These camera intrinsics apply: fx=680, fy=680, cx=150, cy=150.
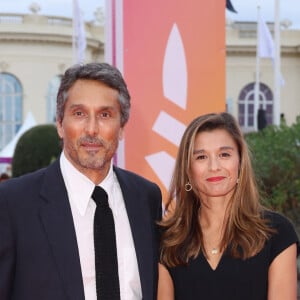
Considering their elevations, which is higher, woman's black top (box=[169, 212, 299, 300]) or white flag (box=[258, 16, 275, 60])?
white flag (box=[258, 16, 275, 60])

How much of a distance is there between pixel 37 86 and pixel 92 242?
36.2 meters

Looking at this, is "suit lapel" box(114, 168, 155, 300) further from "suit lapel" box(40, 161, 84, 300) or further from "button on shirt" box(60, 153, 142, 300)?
"suit lapel" box(40, 161, 84, 300)

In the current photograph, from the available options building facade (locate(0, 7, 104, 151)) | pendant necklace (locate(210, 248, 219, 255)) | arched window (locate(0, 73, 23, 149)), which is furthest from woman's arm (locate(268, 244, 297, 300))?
arched window (locate(0, 73, 23, 149))

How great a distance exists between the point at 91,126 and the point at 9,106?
3678 centimetres

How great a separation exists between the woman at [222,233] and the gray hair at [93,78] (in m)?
0.43

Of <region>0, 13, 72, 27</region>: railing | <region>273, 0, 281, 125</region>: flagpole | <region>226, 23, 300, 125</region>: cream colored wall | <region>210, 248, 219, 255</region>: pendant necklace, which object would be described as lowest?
<region>210, 248, 219, 255</region>: pendant necklace

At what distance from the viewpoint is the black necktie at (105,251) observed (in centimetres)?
270

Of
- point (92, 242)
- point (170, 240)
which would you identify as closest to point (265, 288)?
point (170, 240)

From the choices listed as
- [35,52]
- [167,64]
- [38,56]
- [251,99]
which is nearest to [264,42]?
[167,64]

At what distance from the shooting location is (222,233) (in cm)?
312

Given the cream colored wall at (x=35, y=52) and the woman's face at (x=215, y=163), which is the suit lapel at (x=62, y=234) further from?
the cream colored wall at (x=35, y=52)

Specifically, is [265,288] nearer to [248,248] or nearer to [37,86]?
[248,248]

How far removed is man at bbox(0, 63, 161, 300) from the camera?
265cm

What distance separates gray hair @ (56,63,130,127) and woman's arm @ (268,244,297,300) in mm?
908
